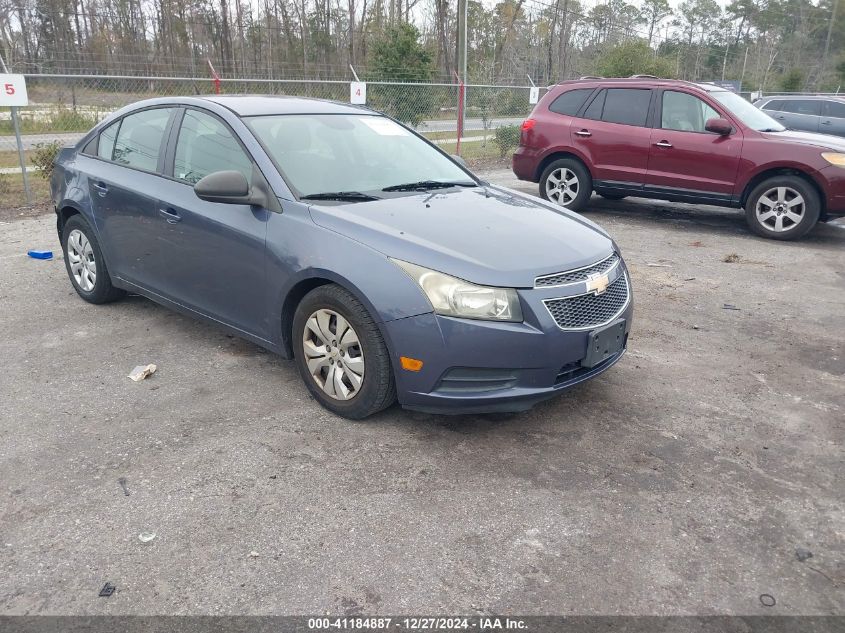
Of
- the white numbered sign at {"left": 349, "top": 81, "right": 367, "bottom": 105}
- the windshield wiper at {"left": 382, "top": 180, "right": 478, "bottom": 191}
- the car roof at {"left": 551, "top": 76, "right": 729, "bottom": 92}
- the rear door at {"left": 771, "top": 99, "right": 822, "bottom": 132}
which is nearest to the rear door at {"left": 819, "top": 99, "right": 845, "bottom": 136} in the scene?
the rear door at {"left": 771, "top": 99, "right": 822, "bottom": 132}

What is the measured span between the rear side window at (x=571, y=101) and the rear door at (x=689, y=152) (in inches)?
41.3

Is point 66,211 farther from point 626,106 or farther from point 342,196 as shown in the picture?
point 626,106

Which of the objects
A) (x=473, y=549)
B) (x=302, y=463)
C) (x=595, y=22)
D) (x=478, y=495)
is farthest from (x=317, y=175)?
(x=595, y=22)

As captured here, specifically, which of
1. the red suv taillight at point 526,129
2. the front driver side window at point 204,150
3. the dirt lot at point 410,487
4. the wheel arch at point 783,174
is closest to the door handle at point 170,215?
the front driver side window at point 204,150

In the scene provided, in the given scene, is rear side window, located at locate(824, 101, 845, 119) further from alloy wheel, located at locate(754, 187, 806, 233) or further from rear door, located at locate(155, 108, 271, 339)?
rear door, located at locate(155, 108, 271, 339)

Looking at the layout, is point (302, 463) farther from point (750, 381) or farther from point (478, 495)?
point (750, 381)

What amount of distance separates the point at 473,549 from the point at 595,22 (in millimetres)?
50366

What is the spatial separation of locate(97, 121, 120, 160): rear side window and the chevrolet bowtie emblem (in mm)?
3652

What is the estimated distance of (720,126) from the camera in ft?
26.6

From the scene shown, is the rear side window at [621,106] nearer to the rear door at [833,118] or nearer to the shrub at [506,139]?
the shrub at [506,139]

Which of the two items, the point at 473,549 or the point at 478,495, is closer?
the point at 473,549

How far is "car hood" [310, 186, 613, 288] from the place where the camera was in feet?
10.8

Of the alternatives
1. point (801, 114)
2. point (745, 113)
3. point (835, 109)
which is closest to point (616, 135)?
point (745, 113)

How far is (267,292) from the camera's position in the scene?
383cm
